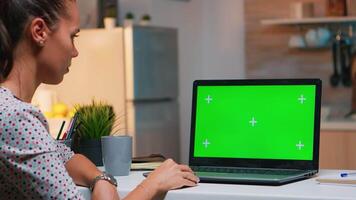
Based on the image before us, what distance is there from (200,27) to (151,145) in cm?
115

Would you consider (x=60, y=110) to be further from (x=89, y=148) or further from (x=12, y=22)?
(x=12, y=22)

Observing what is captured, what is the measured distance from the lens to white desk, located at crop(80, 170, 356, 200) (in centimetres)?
153

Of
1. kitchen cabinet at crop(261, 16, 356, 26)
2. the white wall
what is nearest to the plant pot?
kitchen cabinet at crop(261, 16, 356, 26)

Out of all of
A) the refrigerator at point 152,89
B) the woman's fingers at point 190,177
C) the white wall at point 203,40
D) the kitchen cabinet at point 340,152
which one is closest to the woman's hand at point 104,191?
the woman's fingers at point 190,177

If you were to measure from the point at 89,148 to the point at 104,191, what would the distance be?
1.57 feet

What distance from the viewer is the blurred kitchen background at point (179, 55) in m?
4.67

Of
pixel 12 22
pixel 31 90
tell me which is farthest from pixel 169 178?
pixel 12 22

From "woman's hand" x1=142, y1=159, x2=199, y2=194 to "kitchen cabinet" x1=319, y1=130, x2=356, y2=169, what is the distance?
248 centimetres

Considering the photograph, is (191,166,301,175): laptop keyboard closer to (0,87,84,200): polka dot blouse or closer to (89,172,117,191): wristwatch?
(89,172,117,191): wristwatch

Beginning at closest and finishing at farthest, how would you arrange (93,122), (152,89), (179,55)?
(93,122) < (152,89) < (179,55)

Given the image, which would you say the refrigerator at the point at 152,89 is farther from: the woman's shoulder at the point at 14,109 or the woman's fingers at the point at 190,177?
the woman's shoulder at the point at 14,109

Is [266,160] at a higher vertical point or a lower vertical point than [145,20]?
lower

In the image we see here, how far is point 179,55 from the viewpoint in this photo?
5.47 meters

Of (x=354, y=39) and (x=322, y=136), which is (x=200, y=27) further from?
(x=322, y=136)
